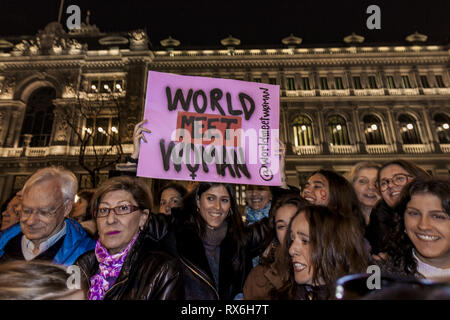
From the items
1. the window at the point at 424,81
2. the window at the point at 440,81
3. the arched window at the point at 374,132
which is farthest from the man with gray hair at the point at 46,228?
the window at the point at 440,81

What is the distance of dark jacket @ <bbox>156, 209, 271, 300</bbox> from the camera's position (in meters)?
2.49

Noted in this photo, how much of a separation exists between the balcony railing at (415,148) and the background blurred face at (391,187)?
19.2 metres

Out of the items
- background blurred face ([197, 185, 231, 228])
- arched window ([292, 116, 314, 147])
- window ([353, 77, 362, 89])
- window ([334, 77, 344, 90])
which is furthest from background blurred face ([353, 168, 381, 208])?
window ([353, 77, 362, 89])

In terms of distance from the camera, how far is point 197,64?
70.7 feet

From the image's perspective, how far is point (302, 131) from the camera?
2005cm

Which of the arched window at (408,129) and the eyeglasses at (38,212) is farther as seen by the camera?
the arched window at (408,129)

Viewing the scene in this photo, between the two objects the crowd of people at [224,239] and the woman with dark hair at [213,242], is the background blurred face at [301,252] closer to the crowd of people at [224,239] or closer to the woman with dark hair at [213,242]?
the crowd of people at [224,239]

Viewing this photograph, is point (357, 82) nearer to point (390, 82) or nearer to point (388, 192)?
point (390, 82)

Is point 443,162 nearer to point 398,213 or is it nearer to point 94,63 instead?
point 398,213

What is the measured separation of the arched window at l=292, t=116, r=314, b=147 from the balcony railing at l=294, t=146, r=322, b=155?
38 cm

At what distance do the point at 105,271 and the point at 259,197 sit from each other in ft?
7.74

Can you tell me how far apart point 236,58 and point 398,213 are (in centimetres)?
2098

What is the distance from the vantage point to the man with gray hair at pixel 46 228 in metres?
2.37

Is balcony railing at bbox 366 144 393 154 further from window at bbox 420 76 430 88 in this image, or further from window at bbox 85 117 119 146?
window at bbox 85 117 119 146
